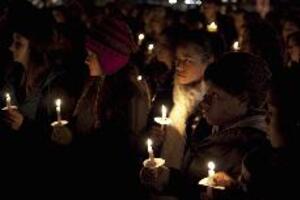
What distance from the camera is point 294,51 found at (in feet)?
21.2

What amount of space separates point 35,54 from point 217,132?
279 centimetres

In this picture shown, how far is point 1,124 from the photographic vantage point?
4750 mm

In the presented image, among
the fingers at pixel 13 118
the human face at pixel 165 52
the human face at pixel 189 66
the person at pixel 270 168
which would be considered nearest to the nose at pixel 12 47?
the fingers at pixel 13 118

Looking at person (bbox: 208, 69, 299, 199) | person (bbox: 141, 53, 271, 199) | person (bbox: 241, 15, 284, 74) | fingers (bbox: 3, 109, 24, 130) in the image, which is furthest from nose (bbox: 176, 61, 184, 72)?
fingers (bbox: 3, 109, 24, 130)

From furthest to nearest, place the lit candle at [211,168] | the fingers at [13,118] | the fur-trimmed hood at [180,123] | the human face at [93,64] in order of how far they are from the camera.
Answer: the human face at [93,64] → the fingers at [13,118] → the fur-trimmed hood at [180,123] → the lit candle at [211,168]

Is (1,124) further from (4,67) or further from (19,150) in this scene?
(4,67)

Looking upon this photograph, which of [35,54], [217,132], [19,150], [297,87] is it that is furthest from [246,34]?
[217,132]

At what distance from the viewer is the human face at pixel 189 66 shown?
12.6ft

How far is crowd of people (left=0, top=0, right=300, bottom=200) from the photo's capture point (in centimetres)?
270

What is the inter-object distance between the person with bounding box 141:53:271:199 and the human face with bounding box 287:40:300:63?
377 cm

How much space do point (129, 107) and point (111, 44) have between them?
Answer: 2.48 ft

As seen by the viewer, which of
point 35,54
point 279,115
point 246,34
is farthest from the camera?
point 246,34

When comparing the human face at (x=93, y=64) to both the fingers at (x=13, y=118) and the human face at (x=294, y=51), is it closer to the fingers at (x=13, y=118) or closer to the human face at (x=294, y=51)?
the fingers at (x=13, y=118)

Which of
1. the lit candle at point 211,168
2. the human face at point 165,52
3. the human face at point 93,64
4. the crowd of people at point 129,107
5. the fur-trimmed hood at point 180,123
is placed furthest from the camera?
the human face at point 165,52
